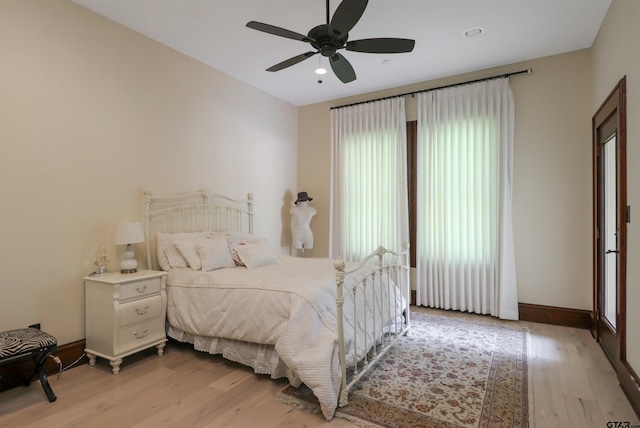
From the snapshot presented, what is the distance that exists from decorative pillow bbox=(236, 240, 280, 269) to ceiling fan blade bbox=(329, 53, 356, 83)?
1912mm

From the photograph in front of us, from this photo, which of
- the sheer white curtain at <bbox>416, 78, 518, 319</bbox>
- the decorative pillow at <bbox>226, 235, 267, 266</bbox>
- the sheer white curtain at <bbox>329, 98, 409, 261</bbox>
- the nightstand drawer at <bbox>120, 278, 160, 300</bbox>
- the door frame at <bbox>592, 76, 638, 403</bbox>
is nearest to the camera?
the door frame at <bbox>592, 76, 638, 403</bbox>

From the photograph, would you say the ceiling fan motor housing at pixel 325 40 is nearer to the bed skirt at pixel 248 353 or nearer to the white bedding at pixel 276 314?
the white bedding at pixel 276 314

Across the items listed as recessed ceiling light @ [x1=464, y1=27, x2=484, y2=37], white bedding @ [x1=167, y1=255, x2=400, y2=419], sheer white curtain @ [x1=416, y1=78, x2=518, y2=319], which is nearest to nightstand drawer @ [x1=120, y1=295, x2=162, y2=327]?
white bedding @ [x1=167, y1=255, x2=400, y2=419]

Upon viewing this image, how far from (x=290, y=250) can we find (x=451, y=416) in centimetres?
377

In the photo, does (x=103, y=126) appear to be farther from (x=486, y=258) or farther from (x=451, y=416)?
(x=486, y=258)

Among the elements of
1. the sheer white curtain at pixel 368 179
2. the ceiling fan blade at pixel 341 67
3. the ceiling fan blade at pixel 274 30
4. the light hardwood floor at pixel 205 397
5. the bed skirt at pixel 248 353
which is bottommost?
the light hardwood floor at pixel 205 397

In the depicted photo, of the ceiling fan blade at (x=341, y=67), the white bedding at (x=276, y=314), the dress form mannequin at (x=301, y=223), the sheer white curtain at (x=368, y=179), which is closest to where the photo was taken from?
the white bedding at (x=276, y=314)

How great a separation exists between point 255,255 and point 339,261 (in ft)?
5.33

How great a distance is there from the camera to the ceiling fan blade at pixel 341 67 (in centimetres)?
267

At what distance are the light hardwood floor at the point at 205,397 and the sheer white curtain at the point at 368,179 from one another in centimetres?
238

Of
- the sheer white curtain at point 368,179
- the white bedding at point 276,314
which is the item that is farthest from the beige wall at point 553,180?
the white bedding at point 276,314

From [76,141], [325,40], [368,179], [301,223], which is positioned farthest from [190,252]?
[368,179]

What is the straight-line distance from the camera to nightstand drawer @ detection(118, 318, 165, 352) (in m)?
2.76

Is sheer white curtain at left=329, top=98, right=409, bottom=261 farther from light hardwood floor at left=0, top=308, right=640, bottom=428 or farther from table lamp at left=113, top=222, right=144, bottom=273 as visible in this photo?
table lamp at left=113, top=222, right=144, bottom=273
